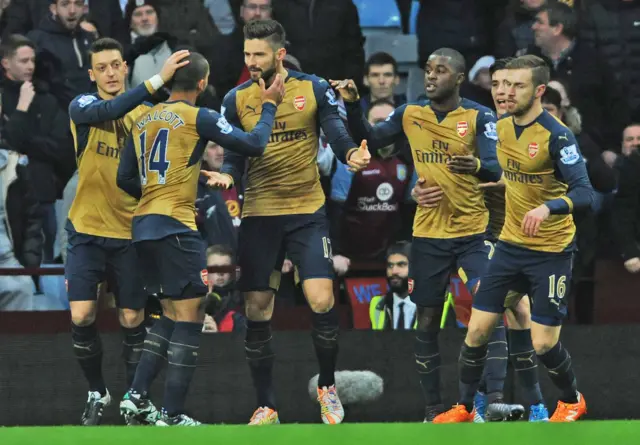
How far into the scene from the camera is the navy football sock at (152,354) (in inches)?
322

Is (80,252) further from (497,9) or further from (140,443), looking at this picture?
(497,9)

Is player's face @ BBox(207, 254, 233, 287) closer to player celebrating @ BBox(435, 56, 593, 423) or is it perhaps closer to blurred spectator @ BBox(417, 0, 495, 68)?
blurred spectator @ BBox(417, 0, 495, 68)

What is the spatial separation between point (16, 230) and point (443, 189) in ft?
11.2

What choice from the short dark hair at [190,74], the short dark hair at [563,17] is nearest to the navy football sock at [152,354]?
the short dark hair at [190,74]

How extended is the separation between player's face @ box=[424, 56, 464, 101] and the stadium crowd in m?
1.75

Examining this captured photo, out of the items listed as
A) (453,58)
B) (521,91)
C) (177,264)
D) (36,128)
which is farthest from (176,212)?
(36,128)

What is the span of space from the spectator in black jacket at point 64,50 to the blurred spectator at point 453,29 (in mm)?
2535

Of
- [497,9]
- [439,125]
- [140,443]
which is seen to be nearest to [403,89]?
[497,9]

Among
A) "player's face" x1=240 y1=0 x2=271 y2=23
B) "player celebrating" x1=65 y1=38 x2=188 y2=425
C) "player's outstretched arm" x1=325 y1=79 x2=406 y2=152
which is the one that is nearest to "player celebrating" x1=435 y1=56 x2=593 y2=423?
"player's outstretched arm" x1=325 y1=79 x2=406 y2=152

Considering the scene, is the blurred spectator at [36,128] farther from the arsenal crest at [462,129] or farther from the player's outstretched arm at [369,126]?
the arsenal crest at [462,129]

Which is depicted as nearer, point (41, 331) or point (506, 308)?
point (506, 308)

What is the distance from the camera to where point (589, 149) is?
1062 centimetres

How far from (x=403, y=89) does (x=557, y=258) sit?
10.6ft

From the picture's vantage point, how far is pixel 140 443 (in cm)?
655
